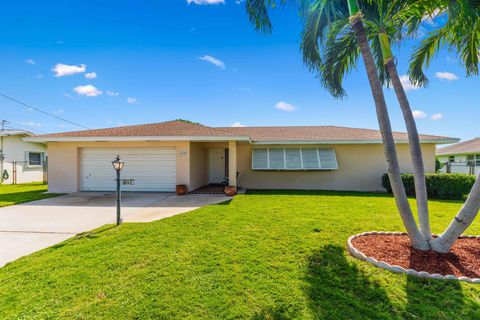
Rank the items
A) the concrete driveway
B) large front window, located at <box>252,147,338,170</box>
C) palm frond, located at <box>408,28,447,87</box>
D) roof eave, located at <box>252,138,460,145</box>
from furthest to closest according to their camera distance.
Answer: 1. large front window, located at <box>252,147,338,170</box>
2. roof eave, located at <box>252,138,460,145</box>
3. palm frond, located at <box>408,28,447,87</box>
4. the concrete driveway

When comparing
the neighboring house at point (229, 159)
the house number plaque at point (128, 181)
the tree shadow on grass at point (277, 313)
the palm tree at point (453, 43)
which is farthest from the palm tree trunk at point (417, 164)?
the house number plaque at point (128, 181)

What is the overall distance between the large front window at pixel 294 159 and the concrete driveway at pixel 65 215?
11.3 ft

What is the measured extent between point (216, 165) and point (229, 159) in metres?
3.87

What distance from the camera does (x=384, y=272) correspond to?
134 inches

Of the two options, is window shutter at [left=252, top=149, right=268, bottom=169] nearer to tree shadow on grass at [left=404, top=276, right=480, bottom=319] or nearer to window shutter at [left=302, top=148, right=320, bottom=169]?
window shutter at [left=302, top=148, right=320, bottom=169]

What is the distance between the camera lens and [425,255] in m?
3.82

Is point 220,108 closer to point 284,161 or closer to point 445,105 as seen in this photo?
point 284,161

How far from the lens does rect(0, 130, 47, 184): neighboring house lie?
17.0 m

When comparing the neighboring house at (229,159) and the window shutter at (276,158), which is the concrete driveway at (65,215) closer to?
the neighboring house at (229,159)

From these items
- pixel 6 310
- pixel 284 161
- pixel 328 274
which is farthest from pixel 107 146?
pixel 328 274

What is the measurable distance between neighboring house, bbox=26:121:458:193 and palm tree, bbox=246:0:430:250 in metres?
5.41

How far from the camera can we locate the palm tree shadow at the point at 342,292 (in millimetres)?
2568

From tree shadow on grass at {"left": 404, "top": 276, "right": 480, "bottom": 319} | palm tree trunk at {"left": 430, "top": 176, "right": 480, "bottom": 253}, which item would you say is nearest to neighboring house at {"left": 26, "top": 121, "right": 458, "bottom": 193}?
palm tree trunk at {"left": 430, "top": 176, "right": 480, "bottom": 253}

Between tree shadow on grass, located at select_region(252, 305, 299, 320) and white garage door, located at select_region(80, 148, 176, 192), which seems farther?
white garage door, located at select_region(80, 148, 176, 192)
